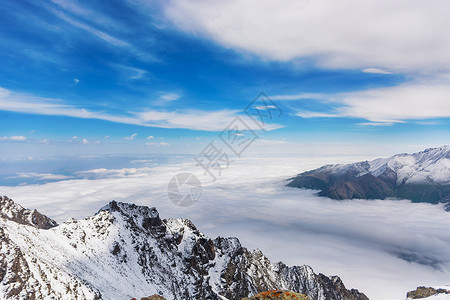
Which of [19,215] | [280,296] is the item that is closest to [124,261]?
[19,215]

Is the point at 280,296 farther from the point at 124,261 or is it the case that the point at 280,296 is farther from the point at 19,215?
the point at 19,215

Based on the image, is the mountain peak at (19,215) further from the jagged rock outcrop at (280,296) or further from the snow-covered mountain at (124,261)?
the jagged rock outcrop at (280,296)

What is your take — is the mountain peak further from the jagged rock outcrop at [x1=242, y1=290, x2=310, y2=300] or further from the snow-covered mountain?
the jagged rock outcrop at [x1=242, y1=290, x2=310, y2=300]

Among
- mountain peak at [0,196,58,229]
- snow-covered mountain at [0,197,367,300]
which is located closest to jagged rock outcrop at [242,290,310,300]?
snow-covered mountain at [0,197,367,300]

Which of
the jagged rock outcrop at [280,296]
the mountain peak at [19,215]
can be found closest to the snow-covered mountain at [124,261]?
the mountain peak at [19,215]

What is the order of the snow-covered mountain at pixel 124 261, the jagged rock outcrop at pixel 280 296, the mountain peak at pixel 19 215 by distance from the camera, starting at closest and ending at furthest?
the jagged rock outcrop at pixel 280 296, the snow-covered mountain at pixel 124 261, the mountain peak at pixel 19 215

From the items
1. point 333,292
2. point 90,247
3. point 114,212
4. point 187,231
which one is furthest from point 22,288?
point 333,292
